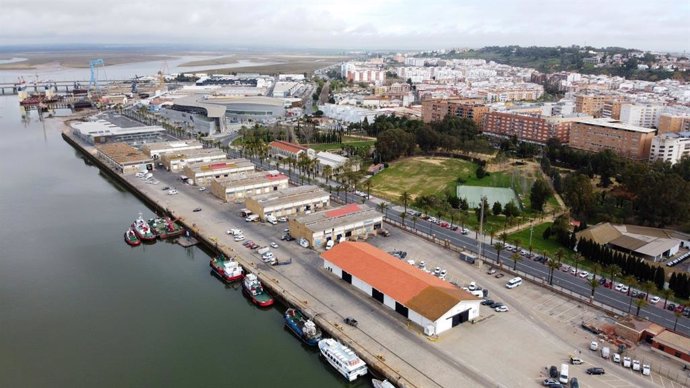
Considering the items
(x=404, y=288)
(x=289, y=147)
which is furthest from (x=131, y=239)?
(x=289, y=147)

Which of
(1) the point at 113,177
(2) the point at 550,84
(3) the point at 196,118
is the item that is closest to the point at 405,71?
(2) the point at 550,84

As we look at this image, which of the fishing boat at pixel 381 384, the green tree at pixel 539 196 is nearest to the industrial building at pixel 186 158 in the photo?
the green tree at pixel 539 196

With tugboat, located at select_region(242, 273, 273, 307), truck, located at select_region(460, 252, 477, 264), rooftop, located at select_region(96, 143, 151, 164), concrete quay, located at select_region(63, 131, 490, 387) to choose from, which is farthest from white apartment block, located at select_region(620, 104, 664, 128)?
tugboat, located at select_region(242, 273, 273, 307)

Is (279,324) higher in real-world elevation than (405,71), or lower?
lower

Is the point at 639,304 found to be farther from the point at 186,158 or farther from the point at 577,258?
the point at 186,158

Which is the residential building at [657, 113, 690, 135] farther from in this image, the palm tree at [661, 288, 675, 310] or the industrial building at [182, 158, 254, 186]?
the industrial building at [182, 158, 254, 186]

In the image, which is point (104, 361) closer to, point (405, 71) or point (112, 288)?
point (112, 288)
